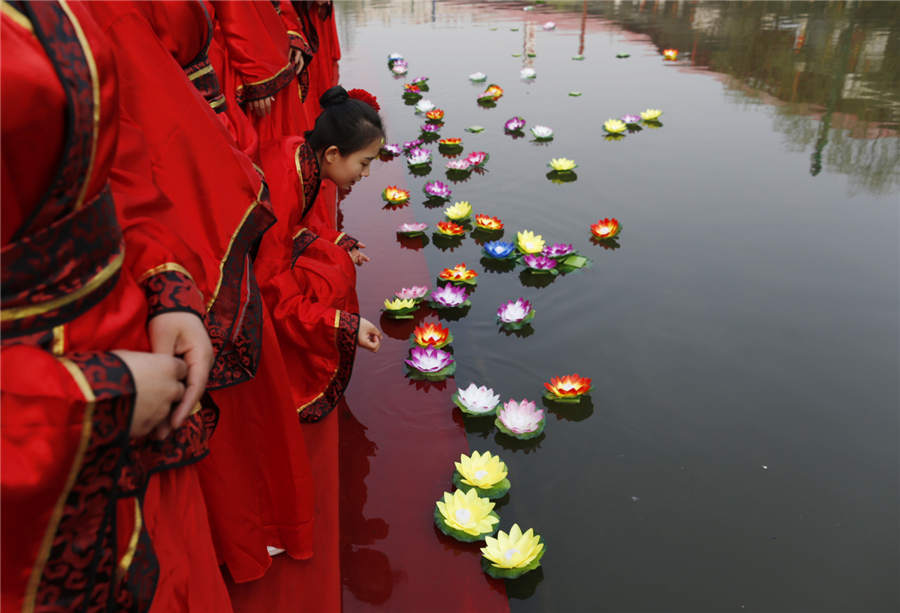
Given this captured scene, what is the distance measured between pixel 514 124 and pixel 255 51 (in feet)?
6.77

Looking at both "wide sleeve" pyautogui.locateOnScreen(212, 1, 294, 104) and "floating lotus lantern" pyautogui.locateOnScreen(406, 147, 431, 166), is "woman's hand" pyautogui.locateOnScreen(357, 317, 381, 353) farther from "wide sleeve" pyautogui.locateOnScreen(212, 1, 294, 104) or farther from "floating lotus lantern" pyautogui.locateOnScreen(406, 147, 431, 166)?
"floating lotus lantern" pyautogui.locateOnScreen(406, 147, 431, 166)

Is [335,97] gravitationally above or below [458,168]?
above

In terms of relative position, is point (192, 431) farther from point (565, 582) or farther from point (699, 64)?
point (699, 64)

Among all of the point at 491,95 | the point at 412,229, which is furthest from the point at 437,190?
the point at 491,95

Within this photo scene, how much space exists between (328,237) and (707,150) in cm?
229

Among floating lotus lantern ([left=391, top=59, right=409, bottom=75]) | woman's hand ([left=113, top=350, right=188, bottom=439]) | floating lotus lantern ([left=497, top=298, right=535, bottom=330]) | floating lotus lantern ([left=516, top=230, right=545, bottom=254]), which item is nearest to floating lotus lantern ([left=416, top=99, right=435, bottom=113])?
floating lotus lantern ([left=391, top=59, right=409, bottom=75])

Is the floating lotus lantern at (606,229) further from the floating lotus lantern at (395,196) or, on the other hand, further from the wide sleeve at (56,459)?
the wide sleeve at (56,459)

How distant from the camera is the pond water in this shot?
1271 millimetres

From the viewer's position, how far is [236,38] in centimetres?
197

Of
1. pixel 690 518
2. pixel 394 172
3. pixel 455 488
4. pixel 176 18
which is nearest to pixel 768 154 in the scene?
pixel 394 172

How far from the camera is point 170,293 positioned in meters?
0.76

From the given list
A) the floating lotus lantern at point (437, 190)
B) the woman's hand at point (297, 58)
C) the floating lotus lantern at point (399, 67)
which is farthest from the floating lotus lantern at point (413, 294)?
the floating lotus lantern at point (399, 67)

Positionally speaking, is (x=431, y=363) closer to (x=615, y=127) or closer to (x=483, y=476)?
(x=483, y=476)

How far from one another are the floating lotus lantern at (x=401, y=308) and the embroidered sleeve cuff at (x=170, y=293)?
4.04ft
